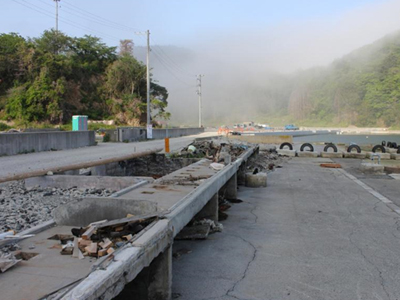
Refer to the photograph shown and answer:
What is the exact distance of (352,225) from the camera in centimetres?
829

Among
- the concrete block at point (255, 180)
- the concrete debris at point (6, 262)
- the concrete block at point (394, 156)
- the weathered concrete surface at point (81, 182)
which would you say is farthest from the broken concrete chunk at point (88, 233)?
the concrete block at point (394, 156)

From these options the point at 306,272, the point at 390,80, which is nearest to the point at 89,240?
the point at 306,272

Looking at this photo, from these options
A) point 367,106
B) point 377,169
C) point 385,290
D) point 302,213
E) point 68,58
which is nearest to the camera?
point 385,290

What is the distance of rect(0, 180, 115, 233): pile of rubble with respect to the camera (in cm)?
688

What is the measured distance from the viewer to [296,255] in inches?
247

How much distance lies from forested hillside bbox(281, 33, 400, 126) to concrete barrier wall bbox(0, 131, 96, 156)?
393 ft

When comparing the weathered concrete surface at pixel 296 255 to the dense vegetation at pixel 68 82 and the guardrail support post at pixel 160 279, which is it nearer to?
the guardrail support post at pixel 160 279

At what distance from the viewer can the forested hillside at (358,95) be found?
13250 cm

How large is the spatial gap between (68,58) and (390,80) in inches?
4642

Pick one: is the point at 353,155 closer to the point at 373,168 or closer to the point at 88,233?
the point at 373,168

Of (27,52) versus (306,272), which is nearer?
(306,272)

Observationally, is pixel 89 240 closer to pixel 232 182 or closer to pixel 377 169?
pixel 232 182

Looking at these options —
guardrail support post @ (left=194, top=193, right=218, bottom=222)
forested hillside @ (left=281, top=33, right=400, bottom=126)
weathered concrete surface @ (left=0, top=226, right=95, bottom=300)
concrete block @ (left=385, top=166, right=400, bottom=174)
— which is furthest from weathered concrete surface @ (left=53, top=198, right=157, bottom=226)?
forested hillside @ (left=281, top=33, right=400, bottom=126)

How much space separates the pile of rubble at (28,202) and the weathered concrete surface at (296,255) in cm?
268
